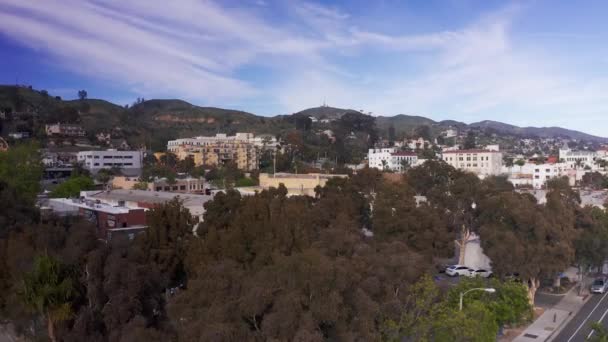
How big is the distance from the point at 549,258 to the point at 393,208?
6416 millimetres

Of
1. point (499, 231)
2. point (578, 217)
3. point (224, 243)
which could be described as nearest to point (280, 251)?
point (224, 243)

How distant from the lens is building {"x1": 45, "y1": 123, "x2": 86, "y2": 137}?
85.4 meters

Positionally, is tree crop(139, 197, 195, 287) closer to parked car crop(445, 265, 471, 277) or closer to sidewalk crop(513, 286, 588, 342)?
sidewalk crop(513, 286, 588, 342)

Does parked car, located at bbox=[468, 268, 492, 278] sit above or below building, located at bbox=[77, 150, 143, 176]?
below

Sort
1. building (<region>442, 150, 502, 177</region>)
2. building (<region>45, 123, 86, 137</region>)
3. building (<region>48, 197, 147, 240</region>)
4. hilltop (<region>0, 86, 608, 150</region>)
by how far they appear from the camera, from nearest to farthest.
→ building (<region>48, 197, 147, 240</region>) → building (<region>442, 150, 502, 177</region>) → building (<region>45, 123, 86, 137</region>) → hilltop (<region>0, 86, 608, 150</region>)

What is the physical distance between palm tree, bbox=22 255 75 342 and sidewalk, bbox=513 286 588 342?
14035mm

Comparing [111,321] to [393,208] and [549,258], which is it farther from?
[549,258]

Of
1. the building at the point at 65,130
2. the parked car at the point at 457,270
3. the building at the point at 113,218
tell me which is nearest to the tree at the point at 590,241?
the parked car at the point at 457,270

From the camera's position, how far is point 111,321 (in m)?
12.6

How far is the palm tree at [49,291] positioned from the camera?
13078mm

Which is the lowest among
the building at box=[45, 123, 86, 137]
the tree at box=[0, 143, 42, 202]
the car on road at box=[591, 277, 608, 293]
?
the car on road at box=[591, 277, 608, 293]

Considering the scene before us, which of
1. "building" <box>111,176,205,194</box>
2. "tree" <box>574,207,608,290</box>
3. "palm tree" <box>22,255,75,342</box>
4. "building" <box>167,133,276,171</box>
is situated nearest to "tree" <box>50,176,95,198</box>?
"building" <box>111,176,205,194</box>

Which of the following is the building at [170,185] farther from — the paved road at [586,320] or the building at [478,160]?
the building at [478,160]

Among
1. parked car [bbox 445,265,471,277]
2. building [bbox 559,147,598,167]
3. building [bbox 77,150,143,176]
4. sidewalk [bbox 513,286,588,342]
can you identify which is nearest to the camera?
sidewalk [bbox 513,286,588,342]
